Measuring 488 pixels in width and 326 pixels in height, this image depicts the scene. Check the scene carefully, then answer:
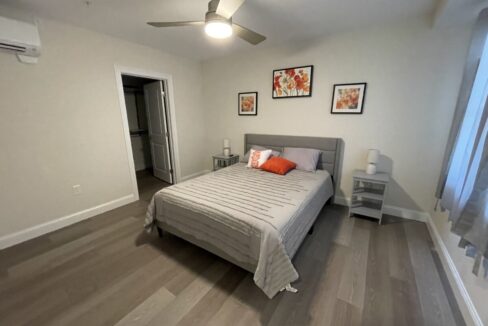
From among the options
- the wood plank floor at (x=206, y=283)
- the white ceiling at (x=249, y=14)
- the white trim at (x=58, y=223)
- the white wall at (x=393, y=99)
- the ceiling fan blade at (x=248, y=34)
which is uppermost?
the white ceiling at (x=249, y=14)

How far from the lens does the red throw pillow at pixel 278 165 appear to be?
279 centimetres

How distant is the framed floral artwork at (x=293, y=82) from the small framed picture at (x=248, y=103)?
15.9 inches

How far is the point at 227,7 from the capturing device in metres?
1.63

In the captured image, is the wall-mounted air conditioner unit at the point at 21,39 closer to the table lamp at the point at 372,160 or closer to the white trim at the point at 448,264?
the table lamp at the point at 372,160

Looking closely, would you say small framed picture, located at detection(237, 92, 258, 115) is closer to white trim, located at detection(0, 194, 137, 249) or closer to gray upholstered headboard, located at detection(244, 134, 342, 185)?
gray upholstered headboard, located at detection(244, 134, 342, 185)

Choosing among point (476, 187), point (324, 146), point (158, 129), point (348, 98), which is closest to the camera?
point (476, 187)

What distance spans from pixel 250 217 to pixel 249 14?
7.10 ft

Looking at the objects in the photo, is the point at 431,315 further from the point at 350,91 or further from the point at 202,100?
the point at 202,100

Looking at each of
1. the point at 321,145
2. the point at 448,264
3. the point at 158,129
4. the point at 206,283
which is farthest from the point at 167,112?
the point at 448,264

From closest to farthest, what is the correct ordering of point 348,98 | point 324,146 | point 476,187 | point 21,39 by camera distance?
point 476,187 < point 21,39 < point 348,98 < point 324,146

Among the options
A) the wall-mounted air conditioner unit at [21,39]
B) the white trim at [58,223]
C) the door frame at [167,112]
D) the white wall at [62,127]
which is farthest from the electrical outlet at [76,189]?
the wall-mounted air conditioner unit at [21,39]

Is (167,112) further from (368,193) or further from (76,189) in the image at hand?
(368,193)

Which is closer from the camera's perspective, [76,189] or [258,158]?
[76,189]

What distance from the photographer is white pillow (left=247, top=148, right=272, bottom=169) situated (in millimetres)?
3084
